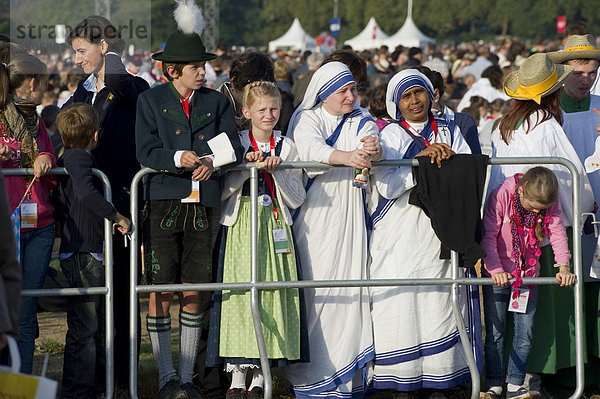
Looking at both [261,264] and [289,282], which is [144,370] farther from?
[289,282]

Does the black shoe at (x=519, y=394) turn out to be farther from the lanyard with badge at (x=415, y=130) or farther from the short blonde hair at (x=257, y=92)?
the short blonde hair at (x=257, y=92)

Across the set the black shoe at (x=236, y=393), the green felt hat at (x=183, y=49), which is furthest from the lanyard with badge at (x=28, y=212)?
the black shoe at (x=236, y=393)

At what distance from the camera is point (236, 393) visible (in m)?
5.48

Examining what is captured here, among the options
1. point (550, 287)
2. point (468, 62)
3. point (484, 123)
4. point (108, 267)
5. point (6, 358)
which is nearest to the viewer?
point (6, 358)

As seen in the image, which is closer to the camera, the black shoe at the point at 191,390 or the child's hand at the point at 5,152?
the child's hand at the point at 5,152

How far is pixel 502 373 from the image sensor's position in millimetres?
5805

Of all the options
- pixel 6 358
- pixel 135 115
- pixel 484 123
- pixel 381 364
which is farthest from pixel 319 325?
pixel 484 123

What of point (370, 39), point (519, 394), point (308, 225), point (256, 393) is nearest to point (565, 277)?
point (519, 394)

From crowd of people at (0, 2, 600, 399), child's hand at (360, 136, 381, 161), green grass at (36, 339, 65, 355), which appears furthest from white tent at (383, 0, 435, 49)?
child's hand at (360, 136, 381, 161)

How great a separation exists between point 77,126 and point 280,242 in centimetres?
136

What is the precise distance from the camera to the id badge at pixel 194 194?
5309 millimetres

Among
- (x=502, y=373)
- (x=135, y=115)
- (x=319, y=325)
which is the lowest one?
(x=502, y=373)

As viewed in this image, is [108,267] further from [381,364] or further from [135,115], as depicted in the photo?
[381,364]

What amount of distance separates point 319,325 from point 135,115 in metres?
1.79
